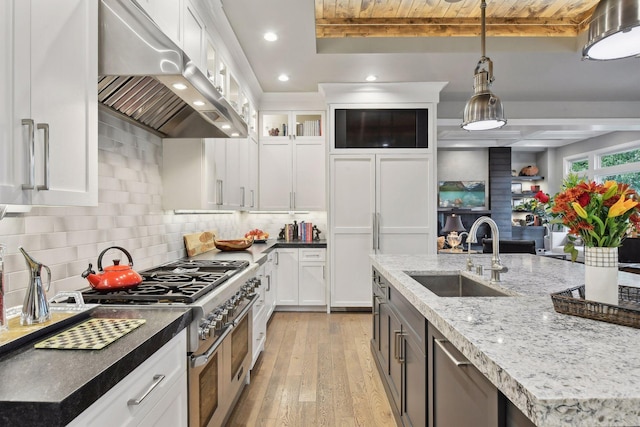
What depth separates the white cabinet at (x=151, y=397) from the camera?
897mm

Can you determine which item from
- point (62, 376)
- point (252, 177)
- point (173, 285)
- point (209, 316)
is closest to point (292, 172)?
point (252, 177)

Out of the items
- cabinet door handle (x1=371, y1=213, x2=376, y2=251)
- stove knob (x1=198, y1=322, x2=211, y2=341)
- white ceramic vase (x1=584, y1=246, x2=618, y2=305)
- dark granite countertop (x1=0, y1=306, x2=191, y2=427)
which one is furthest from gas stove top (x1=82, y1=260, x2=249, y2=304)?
cabinet door handle (x1=371, y1=213, x2=376, y2=251)

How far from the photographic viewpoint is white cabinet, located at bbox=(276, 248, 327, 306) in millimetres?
4504

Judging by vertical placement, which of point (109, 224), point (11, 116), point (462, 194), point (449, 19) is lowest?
point (109, 224)

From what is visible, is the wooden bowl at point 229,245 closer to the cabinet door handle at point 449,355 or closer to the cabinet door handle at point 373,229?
the cabinet door handle at point 373,229

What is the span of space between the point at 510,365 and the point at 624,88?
17.2 feet

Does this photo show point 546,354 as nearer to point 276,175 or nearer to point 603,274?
point 603,274

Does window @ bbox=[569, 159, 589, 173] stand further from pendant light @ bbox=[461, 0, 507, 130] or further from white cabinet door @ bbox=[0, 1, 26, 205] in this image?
white cabinet door @ bbox=[0, 1, 26, 205]

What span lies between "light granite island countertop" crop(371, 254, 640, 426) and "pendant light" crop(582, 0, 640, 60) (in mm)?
956

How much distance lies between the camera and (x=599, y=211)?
1.22m

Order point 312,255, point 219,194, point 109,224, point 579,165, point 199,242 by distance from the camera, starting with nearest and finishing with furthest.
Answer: point 109,224 < point 219,194 < point 199,242 < point 312,255 < point 579,165

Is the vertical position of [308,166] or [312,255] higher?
[308,166]

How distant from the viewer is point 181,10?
7.12ft

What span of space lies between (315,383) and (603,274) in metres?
2.05
